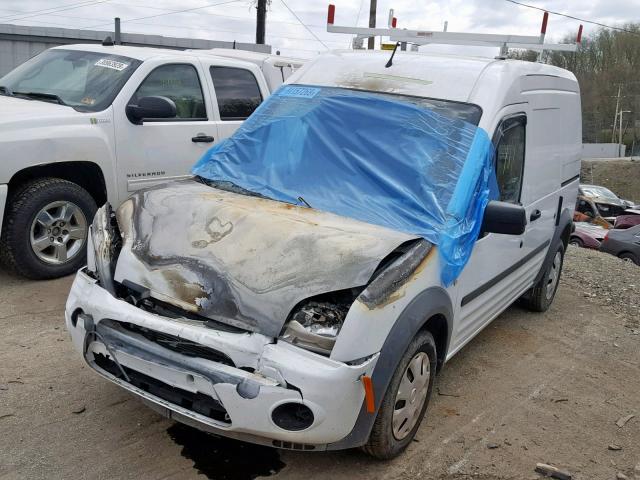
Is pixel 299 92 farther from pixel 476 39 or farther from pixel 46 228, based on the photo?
pixel 46 228

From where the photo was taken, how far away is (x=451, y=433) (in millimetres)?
3598

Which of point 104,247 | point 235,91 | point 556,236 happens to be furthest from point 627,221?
point 104,247

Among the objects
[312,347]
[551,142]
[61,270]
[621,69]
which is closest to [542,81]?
[551,142]

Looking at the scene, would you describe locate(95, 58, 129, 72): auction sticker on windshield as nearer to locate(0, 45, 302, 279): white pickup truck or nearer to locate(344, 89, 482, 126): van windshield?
locate(0, 45, 302, 279): white pickup truck

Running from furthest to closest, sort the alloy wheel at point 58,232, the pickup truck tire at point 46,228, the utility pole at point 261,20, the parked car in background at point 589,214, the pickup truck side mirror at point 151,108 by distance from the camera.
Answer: the parked car in background at point 589,214 → the utility pole at point 261,20 → the pickup truck side mirror at point 151,108 → the alloy wheel at point 58,232 → the pickup truck tire at point 46,228

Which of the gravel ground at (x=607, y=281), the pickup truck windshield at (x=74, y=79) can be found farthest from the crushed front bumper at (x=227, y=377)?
the gravel ground at (x=607, y=281)

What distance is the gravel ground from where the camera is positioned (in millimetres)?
6601

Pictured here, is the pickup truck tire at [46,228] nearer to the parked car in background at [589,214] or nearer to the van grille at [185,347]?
the van grille at [185,347]

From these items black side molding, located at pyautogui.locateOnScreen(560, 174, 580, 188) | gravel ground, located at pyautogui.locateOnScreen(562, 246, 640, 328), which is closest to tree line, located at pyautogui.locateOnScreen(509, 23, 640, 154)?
gravel ground, located at pyautogui.locateOnScreen(562, 246, 640, 328)

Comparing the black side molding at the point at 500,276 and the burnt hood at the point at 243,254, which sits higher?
the burnt hood at the point at 243,254

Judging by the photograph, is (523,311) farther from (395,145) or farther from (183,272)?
(183,272)

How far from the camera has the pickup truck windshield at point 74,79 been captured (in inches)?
222

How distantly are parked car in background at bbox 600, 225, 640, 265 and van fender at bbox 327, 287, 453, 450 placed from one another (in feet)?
46.4

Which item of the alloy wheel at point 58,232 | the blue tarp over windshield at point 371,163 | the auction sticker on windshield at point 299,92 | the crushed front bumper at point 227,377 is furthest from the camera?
the alloy wheel at point 58,232
